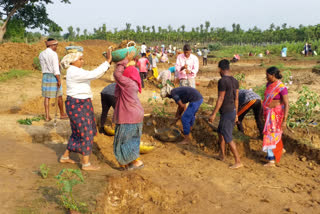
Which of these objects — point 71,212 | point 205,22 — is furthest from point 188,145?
point 205,22

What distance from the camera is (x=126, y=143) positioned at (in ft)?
13.1

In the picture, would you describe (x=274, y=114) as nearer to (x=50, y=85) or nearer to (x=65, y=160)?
(x=65, y=160)

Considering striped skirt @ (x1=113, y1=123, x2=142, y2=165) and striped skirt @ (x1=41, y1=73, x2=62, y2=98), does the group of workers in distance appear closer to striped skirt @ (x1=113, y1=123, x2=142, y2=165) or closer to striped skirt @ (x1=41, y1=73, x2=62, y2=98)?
striped skirt @ (x1=113, y1=123, x2=142, y2=165)

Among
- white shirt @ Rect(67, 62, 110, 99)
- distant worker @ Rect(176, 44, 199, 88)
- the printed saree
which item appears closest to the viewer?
white shirt @ Rect(67, 62, 110, 99)

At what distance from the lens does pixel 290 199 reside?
144 inches

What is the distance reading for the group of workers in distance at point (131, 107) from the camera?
3.85 meters

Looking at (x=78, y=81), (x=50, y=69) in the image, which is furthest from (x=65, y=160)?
(x=50, y=69)

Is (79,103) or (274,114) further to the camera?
(274,114)

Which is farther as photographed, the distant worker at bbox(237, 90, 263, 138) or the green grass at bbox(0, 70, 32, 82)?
the green grass at bbox(0, 70, 32, 82)

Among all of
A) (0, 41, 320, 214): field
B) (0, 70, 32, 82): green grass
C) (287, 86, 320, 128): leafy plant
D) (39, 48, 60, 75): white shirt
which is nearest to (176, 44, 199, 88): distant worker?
(0, 41, 320, 214): field

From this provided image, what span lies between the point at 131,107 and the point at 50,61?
2831 millimetres

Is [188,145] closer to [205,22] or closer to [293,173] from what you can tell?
[293,173]

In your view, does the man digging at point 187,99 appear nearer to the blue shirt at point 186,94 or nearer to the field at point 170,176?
the blue shirt at point 186,94

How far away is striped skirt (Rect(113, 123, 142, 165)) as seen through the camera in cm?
396
